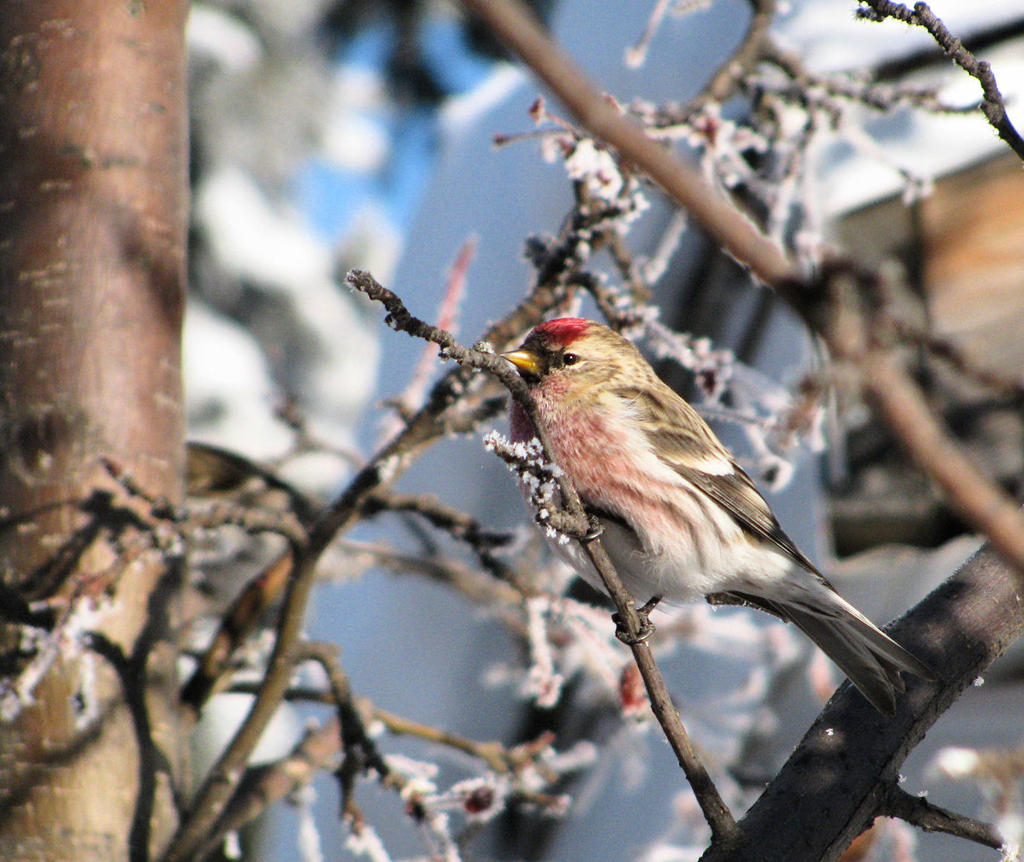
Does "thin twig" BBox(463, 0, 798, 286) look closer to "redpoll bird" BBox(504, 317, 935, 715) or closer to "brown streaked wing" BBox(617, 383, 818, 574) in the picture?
"redpoll bird" BBox(504, 317, 935, 715)


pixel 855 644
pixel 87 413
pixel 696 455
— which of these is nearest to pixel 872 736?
pixel 855 644

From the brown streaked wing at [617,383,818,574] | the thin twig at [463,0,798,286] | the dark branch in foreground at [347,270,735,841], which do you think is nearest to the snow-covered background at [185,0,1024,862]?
the brown streaked wing at [617,383,818,574]

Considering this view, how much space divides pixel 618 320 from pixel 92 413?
75 centimetres

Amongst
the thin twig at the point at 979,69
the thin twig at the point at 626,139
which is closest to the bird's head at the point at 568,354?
the thin twig at the point at 979,69

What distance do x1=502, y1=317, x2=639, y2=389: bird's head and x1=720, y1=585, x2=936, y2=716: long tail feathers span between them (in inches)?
16.3

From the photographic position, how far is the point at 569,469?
1.49 m

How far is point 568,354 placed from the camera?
155 cm

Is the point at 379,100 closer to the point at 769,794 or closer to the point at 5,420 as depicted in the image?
the point at 5,420

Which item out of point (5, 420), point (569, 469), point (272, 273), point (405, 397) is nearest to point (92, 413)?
point (5, 420)

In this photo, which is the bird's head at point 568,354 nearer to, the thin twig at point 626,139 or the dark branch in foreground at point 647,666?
the dark branch in foreground at point 647,666

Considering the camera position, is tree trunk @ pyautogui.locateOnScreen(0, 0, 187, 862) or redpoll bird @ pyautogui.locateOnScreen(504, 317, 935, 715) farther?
redpoll bird @ pyautogui.locateOnScreen(504, 317, 935, 715)

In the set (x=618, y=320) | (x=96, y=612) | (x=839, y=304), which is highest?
(x=618, y=320)

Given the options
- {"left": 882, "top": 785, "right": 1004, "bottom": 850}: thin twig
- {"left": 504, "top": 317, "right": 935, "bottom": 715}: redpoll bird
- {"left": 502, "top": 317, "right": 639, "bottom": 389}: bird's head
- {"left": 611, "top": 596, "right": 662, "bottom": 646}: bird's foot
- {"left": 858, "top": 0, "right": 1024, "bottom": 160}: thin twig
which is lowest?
{"left": 882, "top": 785, "right": 1004, "bottom": 850}: thin twig

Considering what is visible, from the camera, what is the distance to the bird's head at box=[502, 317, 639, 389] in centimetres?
148
